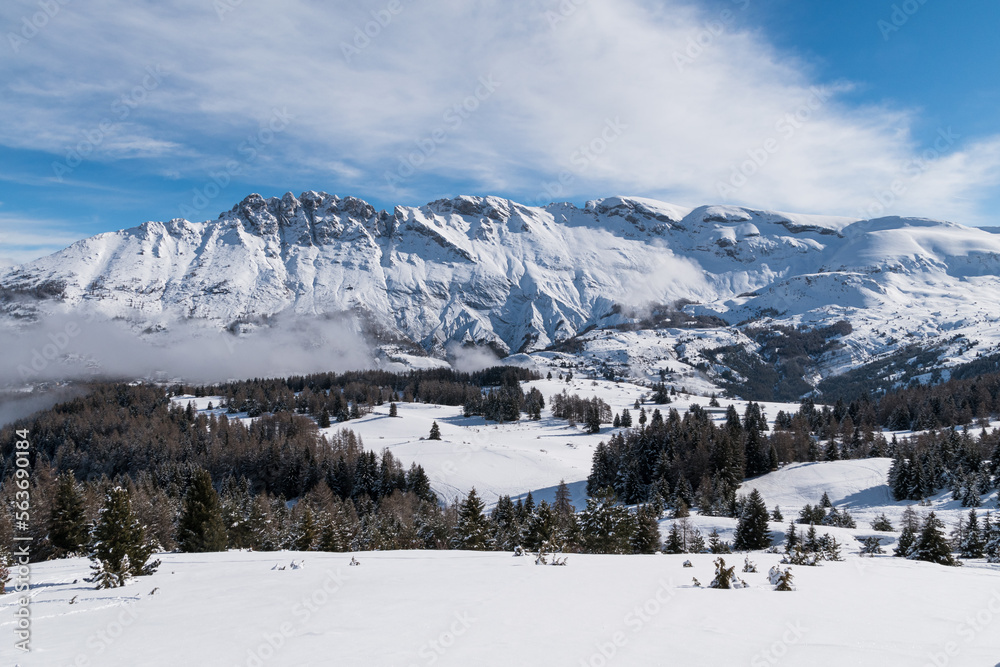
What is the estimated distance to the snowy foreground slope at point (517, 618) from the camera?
9789 mm

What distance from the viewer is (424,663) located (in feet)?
31.1

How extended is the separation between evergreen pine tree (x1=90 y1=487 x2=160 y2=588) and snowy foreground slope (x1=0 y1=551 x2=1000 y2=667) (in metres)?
0.74

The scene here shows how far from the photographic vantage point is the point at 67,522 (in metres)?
38.6

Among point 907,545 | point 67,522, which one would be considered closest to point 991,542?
point 907,545

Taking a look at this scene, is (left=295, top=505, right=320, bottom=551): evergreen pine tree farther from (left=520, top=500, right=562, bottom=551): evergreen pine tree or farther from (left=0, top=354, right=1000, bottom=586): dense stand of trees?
(left=520, top=500, right=562, bottom=551): evergreen pine tree

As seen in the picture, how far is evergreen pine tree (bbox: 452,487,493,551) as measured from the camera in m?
51.3

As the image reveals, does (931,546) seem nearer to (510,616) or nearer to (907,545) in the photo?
(907,545)

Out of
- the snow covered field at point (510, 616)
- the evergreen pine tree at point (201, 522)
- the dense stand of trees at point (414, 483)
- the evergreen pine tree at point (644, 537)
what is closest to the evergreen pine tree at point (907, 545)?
the dense stand of trees at point (414, 483)

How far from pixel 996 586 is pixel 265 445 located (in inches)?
5857

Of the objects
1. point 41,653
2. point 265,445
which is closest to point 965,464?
point 41,653

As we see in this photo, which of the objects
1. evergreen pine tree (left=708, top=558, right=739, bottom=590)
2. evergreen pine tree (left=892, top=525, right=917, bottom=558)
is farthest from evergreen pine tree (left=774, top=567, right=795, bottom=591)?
evergreen pine tree (left=892, top=525, right=917, bottom=558)

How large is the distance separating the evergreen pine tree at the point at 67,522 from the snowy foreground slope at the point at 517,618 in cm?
2325

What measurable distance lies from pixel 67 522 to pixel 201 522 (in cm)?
953

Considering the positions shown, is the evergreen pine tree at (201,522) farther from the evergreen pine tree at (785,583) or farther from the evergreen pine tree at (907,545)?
the evergreen pine tree at (907,545)
